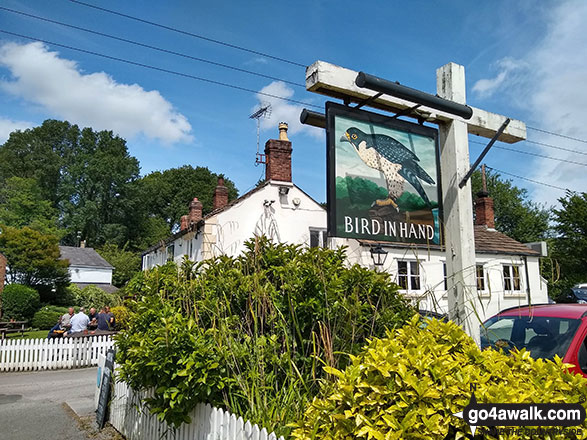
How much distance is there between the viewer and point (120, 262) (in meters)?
54.2

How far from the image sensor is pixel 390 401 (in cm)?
241

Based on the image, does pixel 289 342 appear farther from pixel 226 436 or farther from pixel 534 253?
pixel 534 253

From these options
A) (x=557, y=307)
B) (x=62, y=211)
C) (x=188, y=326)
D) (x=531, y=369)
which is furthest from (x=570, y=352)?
(x=62, y=211)

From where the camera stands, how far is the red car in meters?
5.03

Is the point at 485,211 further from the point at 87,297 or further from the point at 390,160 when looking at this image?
the point at 87,297

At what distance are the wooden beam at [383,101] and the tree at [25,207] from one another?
5760cm

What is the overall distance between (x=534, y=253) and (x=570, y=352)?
69.9ft

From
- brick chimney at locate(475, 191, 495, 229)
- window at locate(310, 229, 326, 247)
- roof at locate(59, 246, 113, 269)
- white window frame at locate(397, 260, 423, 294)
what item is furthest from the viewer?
roof at locate(59, 246, 113, 269)

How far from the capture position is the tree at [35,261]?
34.8 meters

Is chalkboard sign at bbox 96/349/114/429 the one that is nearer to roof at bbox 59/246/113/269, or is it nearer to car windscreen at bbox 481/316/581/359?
car windscreen at bbox 481/316/581/359

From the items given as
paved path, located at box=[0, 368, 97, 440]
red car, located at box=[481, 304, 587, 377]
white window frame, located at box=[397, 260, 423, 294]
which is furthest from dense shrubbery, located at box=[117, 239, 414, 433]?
white window frame, located at box=[397, 260, 423, 294]

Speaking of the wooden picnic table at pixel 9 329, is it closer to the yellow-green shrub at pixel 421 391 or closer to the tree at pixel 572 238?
the yellow-green shrub at pixel 421 391

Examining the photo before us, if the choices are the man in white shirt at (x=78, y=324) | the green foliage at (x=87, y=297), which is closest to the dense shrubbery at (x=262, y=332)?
the man in white shirt at (x=78, y=324)

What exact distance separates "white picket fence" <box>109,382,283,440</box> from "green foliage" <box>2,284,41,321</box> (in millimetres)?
27202
